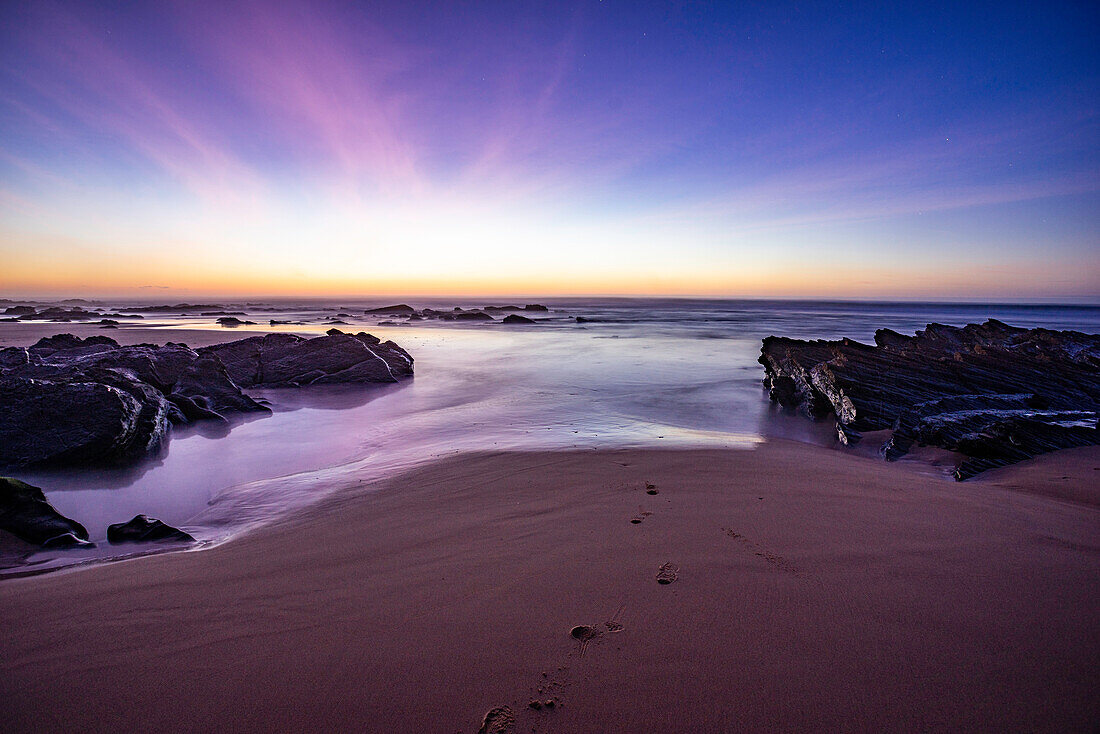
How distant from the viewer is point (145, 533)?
11.8 feet

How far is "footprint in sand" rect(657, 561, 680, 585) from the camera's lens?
262cm

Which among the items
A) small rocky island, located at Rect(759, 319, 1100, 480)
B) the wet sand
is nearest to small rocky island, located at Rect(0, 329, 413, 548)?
the wet sand

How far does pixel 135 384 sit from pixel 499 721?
7.81 m

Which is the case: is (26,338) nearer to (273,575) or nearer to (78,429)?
(78,429)

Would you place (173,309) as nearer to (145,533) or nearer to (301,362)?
(301,362)

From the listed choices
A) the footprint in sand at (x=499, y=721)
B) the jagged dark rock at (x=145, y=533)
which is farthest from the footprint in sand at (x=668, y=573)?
the jagged dark rock at (x=145, y=533)

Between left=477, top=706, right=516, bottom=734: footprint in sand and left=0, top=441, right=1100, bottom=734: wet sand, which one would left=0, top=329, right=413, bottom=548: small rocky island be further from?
left=477, top=706, right=516, bottom=734: footprint in sand

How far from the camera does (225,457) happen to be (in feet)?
19.9

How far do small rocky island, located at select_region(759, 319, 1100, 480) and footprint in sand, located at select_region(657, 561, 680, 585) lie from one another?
169 inches

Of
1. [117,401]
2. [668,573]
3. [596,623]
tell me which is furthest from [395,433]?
[596,623]

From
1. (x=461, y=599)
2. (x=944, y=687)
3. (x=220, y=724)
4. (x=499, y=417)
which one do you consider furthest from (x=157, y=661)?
(x=499, y=417)

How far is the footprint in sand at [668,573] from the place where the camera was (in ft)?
8.58

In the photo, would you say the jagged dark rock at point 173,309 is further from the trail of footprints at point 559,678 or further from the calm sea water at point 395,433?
the trail of footprints at point 559,678

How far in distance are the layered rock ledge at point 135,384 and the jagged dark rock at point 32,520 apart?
223 cm
